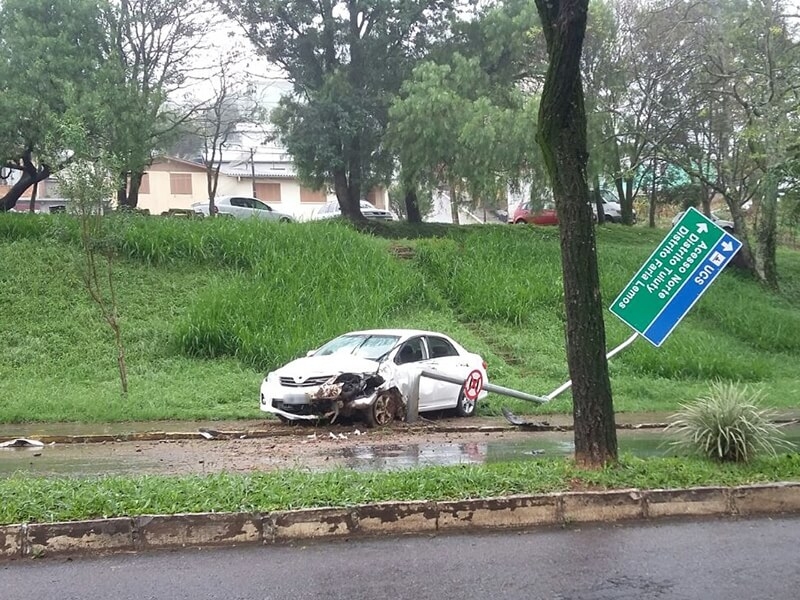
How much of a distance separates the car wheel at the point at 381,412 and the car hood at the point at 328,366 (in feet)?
1.60

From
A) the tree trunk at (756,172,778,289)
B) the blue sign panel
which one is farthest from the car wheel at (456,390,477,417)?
the tree trunk at (756,172,778,289)

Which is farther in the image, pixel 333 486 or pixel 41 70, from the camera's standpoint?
pixel 41 70

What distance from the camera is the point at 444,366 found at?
1380 cm

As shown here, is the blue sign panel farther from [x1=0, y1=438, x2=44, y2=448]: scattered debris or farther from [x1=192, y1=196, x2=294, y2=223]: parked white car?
[x1=192, y1=196, x2=294, y2=223]: parked white car

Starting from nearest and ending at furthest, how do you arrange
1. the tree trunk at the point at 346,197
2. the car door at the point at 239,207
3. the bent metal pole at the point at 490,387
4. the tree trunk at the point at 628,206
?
1. the bent metal pole at the point at 490,387
2. the tree trunk at the point at 346,197
3. the car door at the point at 239,207
4. the tree trunk at the point at 628,206

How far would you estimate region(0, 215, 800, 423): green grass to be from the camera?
15781 millimetres

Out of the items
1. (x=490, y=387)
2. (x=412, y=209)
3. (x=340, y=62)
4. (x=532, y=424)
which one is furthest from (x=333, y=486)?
(x=412, y=209)

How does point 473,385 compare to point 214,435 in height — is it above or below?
above

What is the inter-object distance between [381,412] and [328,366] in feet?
3.37

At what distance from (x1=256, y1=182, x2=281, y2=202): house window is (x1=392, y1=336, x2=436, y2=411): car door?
40360mm

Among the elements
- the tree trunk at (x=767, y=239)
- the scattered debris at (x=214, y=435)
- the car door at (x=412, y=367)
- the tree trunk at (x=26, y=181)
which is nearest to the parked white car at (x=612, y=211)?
the tree trunk at (x=767, y=239)

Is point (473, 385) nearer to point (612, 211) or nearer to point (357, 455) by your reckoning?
point (357, 455)

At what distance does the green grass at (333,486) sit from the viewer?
621 cm

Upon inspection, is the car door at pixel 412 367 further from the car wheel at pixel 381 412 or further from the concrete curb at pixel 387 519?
the concrete curb at pixel 387 519
